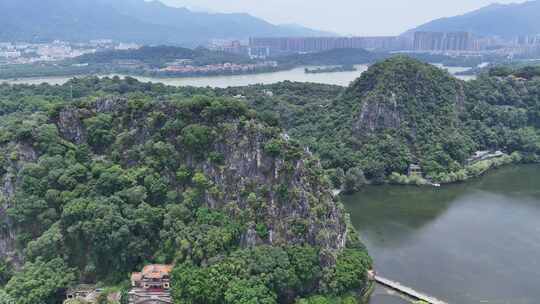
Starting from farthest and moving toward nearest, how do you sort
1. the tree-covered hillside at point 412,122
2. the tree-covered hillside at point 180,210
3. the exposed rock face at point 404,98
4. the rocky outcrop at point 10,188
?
the exposed rock face at point 404,98 → the tree-covered hillside at point 412,122 → the rocky outcrop at point 10,188 → the tree-covered hillside at point 180,210

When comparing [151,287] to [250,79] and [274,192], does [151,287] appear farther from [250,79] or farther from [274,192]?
[250,79]

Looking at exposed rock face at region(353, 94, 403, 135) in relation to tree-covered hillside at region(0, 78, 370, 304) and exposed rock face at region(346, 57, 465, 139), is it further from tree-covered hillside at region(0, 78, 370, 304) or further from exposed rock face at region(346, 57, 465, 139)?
tree-covered hillside at region(0, 78, 370, 304)

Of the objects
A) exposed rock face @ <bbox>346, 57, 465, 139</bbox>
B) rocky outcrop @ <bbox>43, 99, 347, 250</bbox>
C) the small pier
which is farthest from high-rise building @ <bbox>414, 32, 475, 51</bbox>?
the small pier

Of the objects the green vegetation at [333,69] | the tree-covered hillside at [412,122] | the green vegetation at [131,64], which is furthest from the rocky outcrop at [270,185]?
the green vegetation at [333,69]

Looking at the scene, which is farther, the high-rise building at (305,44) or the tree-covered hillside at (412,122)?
the high-rise building at (305,44)

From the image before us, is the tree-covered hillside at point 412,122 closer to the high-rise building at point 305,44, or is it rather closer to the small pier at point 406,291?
the small pier at point 406,291

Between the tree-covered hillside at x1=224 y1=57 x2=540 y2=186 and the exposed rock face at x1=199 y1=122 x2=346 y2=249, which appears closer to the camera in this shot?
the exposed rock face at x1=199 y1=122 x2=346 y2=249
